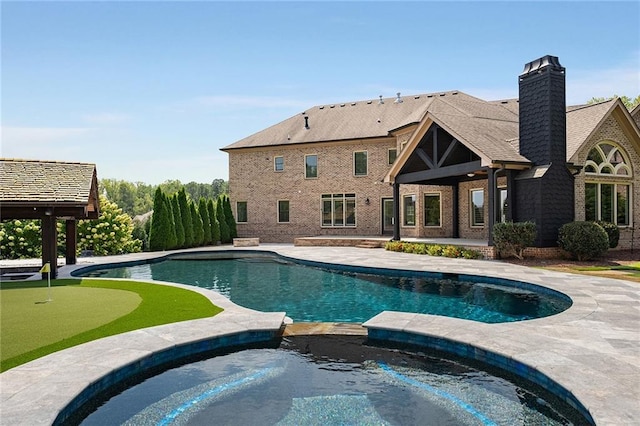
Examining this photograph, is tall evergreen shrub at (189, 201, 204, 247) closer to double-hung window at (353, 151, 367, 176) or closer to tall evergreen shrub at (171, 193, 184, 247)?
tall evergreen shrub at (171, 193, 184, 247)

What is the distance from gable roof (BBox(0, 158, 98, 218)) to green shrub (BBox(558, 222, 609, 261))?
14832 mm

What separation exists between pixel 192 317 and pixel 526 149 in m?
13.4

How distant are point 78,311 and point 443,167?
1410 centimetres

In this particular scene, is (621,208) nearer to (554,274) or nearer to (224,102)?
(554,274)

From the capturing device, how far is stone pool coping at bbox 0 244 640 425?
420 centimetres

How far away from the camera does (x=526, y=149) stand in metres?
16.0

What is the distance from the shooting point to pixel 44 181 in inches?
496

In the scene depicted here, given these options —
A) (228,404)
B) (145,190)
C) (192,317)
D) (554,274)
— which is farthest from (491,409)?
(145,190)

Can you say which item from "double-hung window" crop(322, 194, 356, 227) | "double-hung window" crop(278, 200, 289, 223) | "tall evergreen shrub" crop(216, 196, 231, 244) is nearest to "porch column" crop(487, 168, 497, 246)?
"double-hung window" crop(322, 194, 356, 227)

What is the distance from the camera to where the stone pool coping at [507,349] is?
4.20 m

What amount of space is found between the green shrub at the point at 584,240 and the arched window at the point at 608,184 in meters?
2.18

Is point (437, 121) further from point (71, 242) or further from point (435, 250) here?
point (71, 242)

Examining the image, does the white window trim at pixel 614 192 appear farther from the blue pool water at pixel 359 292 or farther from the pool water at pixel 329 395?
the pool water at pixel 329 395

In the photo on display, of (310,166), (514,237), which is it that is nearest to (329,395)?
(514,237)
